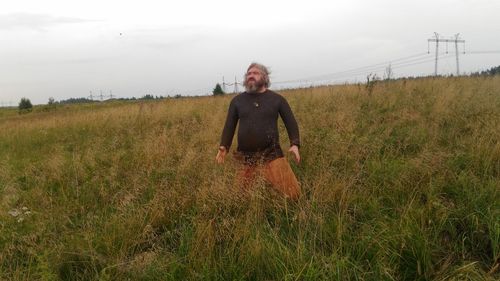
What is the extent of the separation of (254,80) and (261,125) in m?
0.48

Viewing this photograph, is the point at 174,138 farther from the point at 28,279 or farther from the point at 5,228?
the point at 28,279

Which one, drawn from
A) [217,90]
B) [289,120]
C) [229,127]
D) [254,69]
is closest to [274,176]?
[289,120]

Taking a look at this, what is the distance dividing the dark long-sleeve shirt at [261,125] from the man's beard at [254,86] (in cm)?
5

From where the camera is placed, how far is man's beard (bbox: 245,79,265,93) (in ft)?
12.6

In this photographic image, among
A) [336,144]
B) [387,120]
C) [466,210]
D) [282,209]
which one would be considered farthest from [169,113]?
[466,210]

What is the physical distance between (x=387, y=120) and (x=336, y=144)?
8.27 feet

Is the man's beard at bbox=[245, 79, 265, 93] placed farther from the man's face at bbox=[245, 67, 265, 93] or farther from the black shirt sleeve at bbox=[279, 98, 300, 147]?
the black shirt sleeve at bbox=[279, 98, 300, 147]

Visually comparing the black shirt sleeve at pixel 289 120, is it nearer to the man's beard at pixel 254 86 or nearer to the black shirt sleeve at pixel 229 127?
the man's beard at pixel 254 86

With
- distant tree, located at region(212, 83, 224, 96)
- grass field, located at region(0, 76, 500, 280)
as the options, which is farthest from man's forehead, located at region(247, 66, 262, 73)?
distant tree, located at region(212, 83, 224, 96)

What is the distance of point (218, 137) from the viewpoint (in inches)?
262

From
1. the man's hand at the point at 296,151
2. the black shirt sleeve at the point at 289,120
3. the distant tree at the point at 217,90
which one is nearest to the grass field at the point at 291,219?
the man's hand at the point at 296,151

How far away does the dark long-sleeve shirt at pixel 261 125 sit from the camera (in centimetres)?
380

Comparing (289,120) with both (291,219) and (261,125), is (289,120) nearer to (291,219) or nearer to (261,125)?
(261,125)

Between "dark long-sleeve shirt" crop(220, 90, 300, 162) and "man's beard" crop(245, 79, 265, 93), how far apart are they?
0.05 metres
